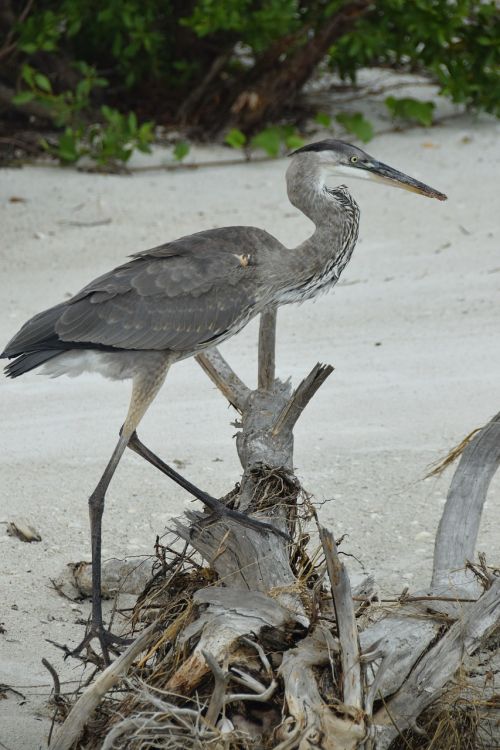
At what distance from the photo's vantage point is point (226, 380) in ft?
16.1

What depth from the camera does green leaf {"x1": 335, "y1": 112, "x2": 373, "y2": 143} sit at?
1020 centimetres

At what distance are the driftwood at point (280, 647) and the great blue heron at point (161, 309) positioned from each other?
2.04 feet

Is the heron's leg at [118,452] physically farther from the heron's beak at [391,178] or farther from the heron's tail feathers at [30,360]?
the heron's beak at [391,178]

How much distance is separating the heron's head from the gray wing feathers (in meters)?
0.57

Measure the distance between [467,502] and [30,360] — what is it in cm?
173

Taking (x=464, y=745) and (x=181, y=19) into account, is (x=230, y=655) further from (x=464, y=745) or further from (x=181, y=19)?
(x=181, y=19)

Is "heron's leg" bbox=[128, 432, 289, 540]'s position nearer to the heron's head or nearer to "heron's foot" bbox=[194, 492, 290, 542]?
"heron's foot" bbox=[194, 492, 290, 542]

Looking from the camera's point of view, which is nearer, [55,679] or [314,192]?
[55,679]

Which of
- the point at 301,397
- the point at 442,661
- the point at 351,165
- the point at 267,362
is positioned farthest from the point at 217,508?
the point at 351,165

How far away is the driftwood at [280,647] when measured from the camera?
10.2 feet

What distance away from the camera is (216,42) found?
10.5m

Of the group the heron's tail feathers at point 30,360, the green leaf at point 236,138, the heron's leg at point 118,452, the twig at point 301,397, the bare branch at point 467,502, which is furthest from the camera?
the green leaf at point 236,138

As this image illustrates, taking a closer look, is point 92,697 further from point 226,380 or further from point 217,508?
point 226,380

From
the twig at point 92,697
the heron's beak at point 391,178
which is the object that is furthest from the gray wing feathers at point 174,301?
the twig at point 92,697
